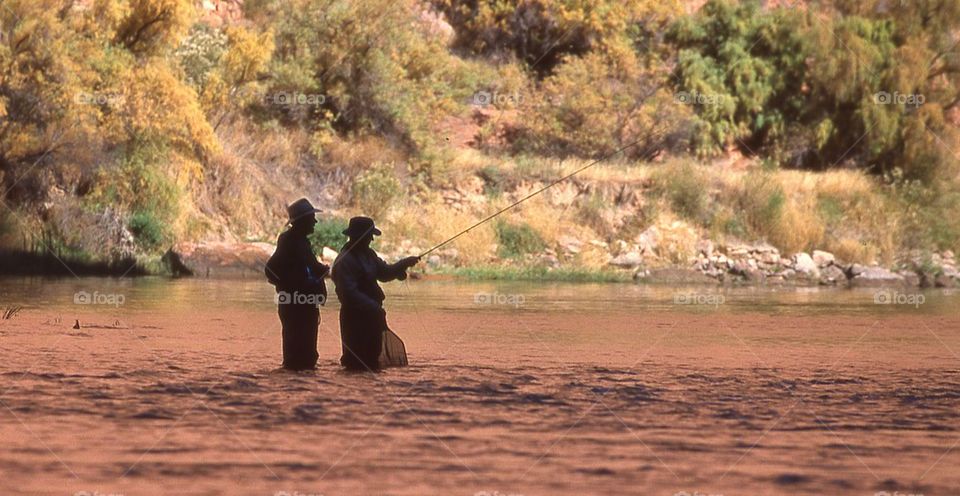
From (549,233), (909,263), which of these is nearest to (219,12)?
(549,233)

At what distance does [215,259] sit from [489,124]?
18112mm

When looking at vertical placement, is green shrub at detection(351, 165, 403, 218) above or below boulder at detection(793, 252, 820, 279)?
above

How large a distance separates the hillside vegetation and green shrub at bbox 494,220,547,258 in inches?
2.3

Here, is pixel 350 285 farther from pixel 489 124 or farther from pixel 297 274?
pixel 489 124

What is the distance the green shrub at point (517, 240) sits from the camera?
36.7m

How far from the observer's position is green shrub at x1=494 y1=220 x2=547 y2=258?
3669 cm

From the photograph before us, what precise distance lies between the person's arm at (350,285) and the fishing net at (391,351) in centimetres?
45

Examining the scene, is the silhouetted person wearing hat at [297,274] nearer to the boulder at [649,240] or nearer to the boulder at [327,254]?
the boulder at [327,254]

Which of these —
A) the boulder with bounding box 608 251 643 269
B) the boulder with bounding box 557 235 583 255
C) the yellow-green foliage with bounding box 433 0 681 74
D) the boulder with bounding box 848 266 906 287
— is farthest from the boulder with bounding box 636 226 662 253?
the yellow-green foliage with bounding box 433 0 681 74

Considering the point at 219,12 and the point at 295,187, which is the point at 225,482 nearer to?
the point at 295,187

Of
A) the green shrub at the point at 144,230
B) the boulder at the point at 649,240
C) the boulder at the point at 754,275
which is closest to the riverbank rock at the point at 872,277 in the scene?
the boulder at the point at 754,275

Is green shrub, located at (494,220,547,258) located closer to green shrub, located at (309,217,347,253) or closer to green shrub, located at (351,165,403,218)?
green shrub, located at (351,165,403,218)

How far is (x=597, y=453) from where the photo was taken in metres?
9.16

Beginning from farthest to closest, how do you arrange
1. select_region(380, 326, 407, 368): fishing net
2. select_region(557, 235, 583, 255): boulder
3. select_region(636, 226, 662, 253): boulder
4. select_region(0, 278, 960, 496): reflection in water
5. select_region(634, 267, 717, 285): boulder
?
select_region(636, 226, 662, 253): boulder, select_region(557, 235, 583, 255): boulder, select_region(634, 267, 717, 285): boulder, select_region(380, 326, 407, 368): fishing net, select_region(0, 278, 960, 496): reflection in water
